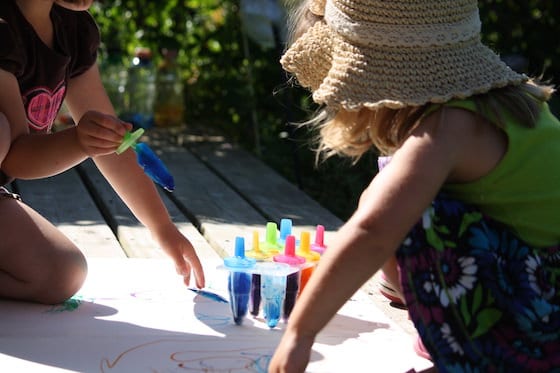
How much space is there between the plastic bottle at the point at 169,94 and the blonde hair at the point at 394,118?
8.41 ft

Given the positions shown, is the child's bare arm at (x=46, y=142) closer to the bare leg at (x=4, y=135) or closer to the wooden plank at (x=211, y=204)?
the bare leg at (x=4, y=135)

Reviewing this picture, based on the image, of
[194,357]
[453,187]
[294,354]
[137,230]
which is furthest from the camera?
[137,230]

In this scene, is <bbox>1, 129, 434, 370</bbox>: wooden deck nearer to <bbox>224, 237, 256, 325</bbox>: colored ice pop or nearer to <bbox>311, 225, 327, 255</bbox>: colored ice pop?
<bbox>311, 225, 327, 255</bbox>: colored ice pop

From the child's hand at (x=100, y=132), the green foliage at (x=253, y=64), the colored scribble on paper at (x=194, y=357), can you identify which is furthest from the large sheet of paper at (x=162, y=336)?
the green foliage at (x=253, y=64)

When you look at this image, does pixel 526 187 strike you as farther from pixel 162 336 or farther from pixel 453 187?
pixel 162 336

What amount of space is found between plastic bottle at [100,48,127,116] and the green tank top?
9.22 feet

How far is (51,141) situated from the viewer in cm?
171

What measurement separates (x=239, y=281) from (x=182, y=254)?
0.25 metres

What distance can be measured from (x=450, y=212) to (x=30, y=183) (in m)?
1.73

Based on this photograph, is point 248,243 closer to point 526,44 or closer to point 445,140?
point 445,140

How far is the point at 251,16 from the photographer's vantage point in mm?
3529

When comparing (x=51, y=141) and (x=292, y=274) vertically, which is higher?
(x=51, y=141)

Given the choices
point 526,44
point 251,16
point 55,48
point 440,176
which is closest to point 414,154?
point 440,176

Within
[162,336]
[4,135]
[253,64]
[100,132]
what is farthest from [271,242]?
[253,64]
